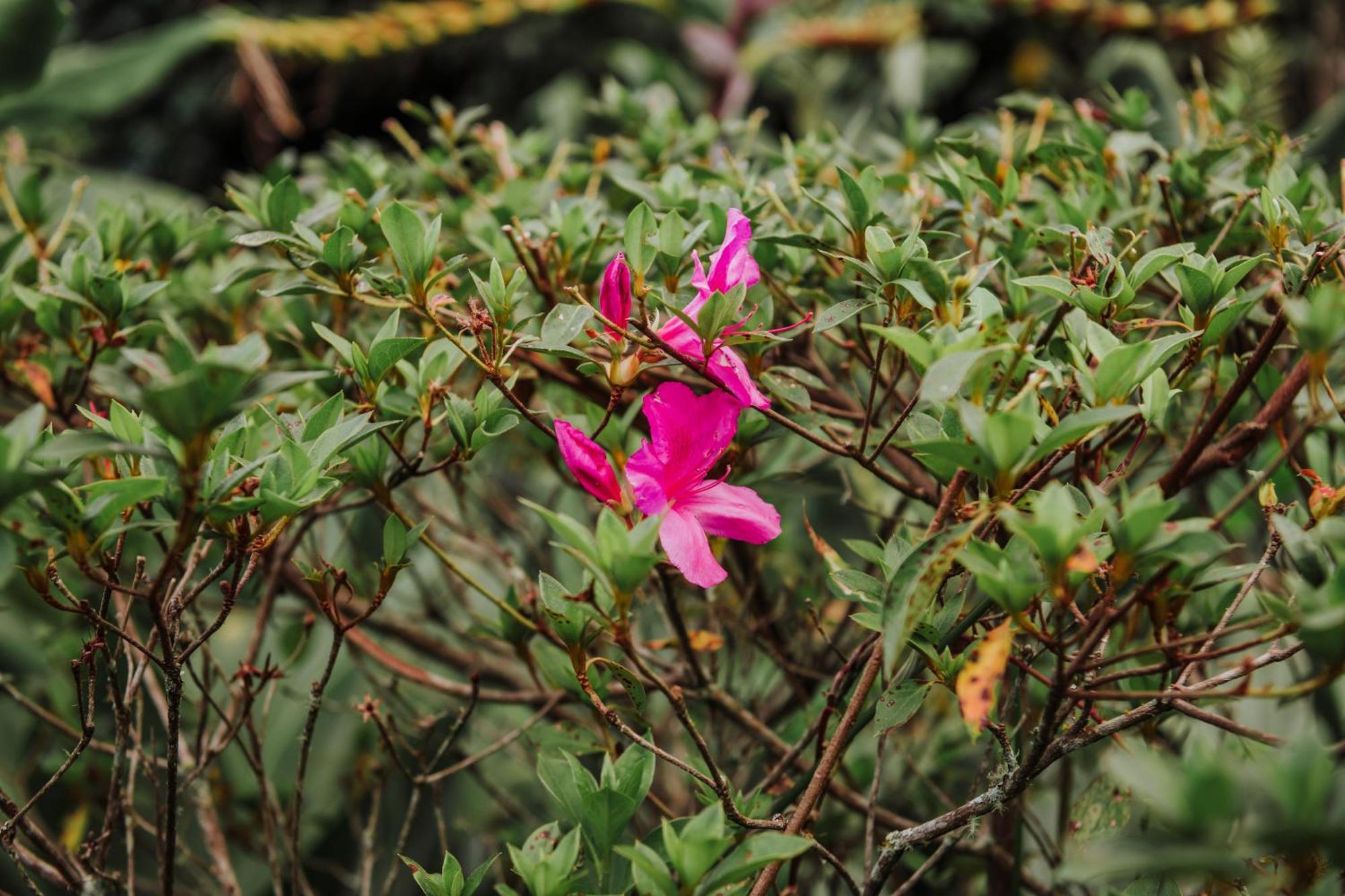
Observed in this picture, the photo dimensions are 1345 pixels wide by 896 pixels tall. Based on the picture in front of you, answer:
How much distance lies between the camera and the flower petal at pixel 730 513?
614 millimetres

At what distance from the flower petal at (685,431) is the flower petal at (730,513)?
11mm

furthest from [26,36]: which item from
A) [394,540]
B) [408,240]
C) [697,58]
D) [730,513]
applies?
[697,58]

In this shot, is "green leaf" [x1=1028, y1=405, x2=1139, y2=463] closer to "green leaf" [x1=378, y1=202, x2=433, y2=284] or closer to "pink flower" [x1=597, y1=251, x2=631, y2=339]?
"pink flower" [x1=597, y1=251, x2=631, y2=339]

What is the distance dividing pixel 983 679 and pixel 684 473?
0.21 m

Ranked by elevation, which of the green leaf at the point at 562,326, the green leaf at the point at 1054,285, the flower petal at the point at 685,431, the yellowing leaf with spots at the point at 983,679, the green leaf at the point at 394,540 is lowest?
the green leaf at the point at 394,540

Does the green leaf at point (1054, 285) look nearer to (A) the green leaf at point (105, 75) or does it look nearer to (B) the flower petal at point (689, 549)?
(B) the flower petal at point (689, 549)

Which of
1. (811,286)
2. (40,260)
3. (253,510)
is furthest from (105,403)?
(811,286)

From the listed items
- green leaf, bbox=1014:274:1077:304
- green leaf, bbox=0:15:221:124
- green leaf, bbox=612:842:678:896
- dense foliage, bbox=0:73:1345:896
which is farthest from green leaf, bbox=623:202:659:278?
green leaf, bbox=0:15:221:124

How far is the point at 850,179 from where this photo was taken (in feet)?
2.08

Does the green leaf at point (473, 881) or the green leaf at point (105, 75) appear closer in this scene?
the green leaf at point (473, 881)

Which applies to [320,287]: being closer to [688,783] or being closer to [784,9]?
[688,783]

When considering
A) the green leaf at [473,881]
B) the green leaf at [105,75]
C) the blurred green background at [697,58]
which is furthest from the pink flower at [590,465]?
the blurred green background at [697,58]

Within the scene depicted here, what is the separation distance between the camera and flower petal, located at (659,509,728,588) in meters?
0.57

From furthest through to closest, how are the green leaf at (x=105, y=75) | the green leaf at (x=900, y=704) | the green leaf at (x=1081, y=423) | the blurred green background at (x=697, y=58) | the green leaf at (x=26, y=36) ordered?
the blurred green background at (x=697, y=58), the green leaf at (x=105, y=75), the green leaf at (x=26, y=36), the green leaf at (x=900, y=704), the green leaf at (x=1081, y=423)
